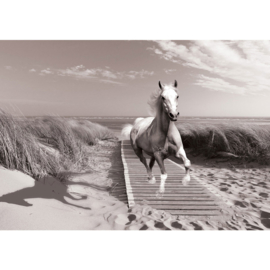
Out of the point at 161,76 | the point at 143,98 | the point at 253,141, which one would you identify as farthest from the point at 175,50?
the point at 253,141

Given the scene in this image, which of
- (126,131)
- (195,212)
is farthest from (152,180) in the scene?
(126,131)

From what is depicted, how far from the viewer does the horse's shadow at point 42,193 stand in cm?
193

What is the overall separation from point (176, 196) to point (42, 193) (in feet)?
4.76

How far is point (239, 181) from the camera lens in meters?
2.71

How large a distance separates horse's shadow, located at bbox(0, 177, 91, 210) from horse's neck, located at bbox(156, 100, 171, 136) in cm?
120

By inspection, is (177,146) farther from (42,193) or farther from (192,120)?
(42,193)

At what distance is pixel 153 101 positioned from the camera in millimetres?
2170

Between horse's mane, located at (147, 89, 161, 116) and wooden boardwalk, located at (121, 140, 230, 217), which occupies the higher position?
horse's mane, located at (147, 89, 161, 116)

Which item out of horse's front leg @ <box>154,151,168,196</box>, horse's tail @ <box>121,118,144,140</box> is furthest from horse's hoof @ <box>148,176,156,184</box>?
horse's tail @ <box>121,118,144,140</box>

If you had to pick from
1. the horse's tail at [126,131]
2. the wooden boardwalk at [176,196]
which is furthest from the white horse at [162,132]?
the horse's tail at [126,131]

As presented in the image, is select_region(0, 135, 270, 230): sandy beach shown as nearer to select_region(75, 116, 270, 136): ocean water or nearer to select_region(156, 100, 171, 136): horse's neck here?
select_region(75, 116, 270, 136): ocean water

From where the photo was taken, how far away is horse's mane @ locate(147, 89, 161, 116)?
2.13 m

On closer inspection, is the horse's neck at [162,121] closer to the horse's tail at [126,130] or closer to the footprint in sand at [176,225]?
the horse's tail at [126,130]
